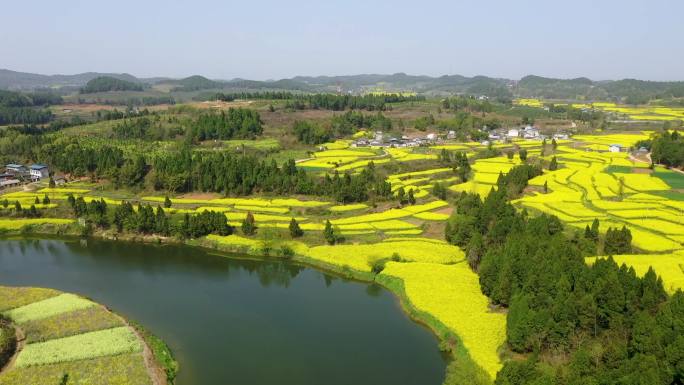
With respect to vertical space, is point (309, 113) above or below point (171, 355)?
above

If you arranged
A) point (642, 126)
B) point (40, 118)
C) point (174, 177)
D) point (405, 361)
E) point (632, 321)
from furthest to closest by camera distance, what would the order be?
1. point (40, 118)
2. point (642, 126)
3. point (174, 177)
4. point (405, 361)
5. point (632, 321)

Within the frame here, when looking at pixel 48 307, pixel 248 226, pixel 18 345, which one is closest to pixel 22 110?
pixel 248 226

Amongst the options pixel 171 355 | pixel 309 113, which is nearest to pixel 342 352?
pixel 171 355

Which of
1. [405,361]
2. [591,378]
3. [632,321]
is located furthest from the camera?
[405,361]

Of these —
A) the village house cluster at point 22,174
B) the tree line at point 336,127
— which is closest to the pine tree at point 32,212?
the village house cluster at point 22,174

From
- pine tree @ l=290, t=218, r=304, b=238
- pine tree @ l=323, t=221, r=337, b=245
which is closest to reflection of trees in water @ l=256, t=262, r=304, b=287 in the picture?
pine tree @ l=290, t=218, r=304, b=238

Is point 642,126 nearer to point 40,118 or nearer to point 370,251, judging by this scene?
point 370,251
